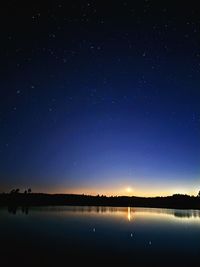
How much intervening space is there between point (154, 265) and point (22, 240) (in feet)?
56.0

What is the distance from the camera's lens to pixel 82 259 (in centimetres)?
2644

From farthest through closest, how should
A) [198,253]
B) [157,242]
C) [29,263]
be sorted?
[157,242] < [198,253] < [29,263]

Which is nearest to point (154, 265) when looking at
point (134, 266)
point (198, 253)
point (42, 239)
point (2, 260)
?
point (134, 266)

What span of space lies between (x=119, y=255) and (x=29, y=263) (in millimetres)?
9393

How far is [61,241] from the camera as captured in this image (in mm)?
36844

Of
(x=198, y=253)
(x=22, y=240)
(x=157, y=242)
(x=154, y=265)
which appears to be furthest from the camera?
(x=157, y=242)

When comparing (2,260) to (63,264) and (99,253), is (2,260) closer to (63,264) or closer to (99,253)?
(63,264)

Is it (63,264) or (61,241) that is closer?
(63,264)

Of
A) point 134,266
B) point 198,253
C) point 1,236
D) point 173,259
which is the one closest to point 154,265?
point 134,266

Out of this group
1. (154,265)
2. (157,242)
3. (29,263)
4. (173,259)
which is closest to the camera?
(29,263)

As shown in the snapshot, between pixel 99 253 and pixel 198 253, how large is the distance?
10.4m

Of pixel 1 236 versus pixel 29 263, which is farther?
pixel 1 236

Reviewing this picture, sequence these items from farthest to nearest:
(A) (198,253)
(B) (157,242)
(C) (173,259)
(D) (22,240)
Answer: (B) (157,242) < (D) (22,240) < (A) (198,253) < (C) (173,259)

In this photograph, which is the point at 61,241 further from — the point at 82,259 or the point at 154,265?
the point at 154,265
